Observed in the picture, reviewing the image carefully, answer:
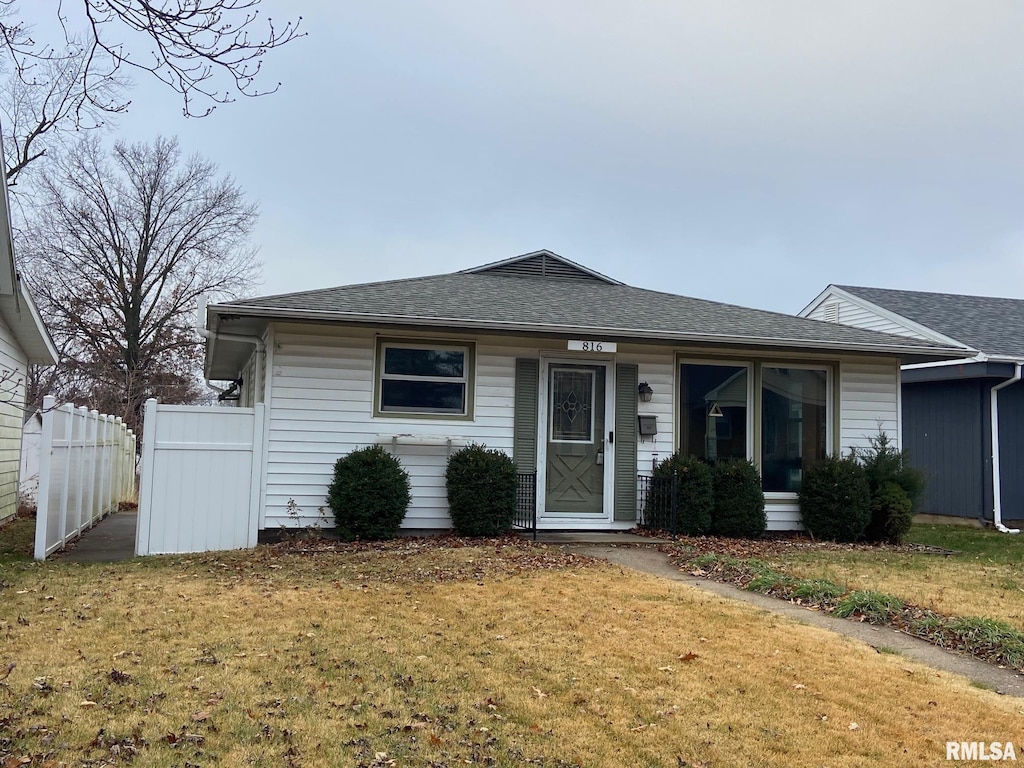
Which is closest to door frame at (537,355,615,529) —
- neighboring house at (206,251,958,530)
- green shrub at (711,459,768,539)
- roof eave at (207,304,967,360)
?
neighboring house at (206,251,958,530)

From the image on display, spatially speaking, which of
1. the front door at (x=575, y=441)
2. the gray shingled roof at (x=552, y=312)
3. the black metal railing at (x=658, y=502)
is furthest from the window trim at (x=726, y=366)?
the front door at (x=575, y=441)

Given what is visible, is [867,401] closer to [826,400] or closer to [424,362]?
[826,400]

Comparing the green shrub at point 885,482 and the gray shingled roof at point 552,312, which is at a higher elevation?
the gray shingled roof at point 552,312

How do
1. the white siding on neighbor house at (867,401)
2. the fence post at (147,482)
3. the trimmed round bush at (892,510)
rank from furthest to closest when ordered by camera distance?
the white siding on neighbor house at (867,401)
the trimmed round bush at (892,510)
the fence post at (147,482)

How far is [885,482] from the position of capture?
33.8ft

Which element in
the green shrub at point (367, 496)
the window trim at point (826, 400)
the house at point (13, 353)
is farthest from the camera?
the window trim at point (826, 400)

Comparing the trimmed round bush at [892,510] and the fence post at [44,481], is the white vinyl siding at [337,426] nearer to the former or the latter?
the fence post at [44,481]

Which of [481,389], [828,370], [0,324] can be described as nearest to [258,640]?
[481,389]

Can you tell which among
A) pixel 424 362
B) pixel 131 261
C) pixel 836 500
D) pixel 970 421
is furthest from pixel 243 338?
pixel 131 261

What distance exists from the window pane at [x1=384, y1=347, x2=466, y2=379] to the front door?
1197 millimetres

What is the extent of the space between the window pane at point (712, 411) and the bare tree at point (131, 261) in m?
21.0

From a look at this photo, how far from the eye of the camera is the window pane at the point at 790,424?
1082 cm

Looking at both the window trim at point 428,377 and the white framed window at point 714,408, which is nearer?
the window trim at point 428,377

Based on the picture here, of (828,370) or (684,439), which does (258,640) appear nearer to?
(684,439)
